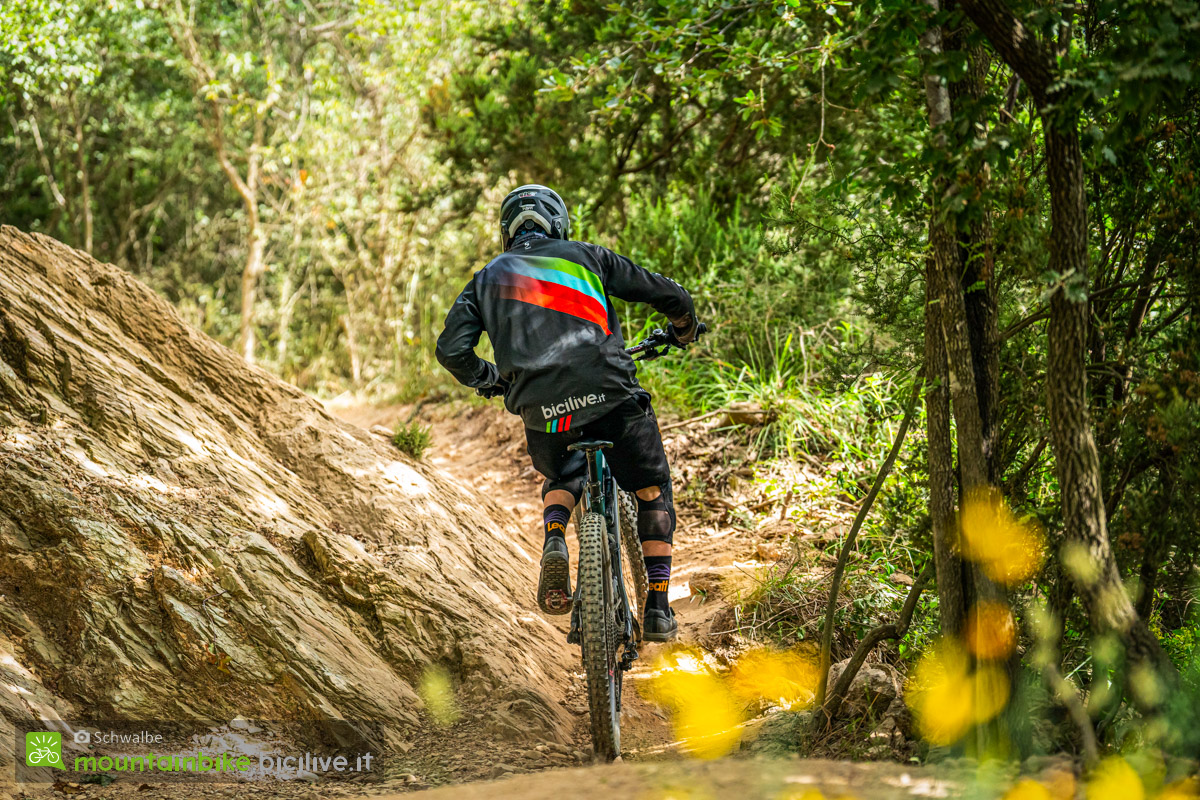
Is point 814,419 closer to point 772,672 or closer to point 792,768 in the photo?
point 772,672

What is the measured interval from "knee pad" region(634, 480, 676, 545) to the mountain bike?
119 mm

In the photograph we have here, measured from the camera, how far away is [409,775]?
3.22 m

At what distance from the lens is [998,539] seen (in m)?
2.75

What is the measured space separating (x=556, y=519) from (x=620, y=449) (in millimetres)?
397

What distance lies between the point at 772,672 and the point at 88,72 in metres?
11.0

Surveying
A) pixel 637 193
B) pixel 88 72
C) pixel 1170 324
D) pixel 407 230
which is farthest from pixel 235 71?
pixel 1170 324

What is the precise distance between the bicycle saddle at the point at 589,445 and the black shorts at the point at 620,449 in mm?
47

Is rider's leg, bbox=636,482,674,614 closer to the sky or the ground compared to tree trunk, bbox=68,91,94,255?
closer to the ground

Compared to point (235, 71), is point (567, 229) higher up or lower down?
lower down

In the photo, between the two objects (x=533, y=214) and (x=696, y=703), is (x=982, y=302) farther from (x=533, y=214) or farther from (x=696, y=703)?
(x=696, y=703)

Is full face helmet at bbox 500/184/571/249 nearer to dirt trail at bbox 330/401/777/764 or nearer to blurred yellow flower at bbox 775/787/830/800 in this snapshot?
dirt trail at bbox 330/401/777/764

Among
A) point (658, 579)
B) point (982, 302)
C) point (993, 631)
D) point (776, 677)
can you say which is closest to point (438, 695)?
point (658, 579)

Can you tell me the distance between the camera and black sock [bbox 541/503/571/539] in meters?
3.56

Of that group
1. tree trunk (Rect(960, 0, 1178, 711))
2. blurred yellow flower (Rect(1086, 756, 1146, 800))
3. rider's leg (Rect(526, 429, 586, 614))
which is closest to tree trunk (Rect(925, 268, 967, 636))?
tree trunk (Rect(960, 0, 1178, 711))
